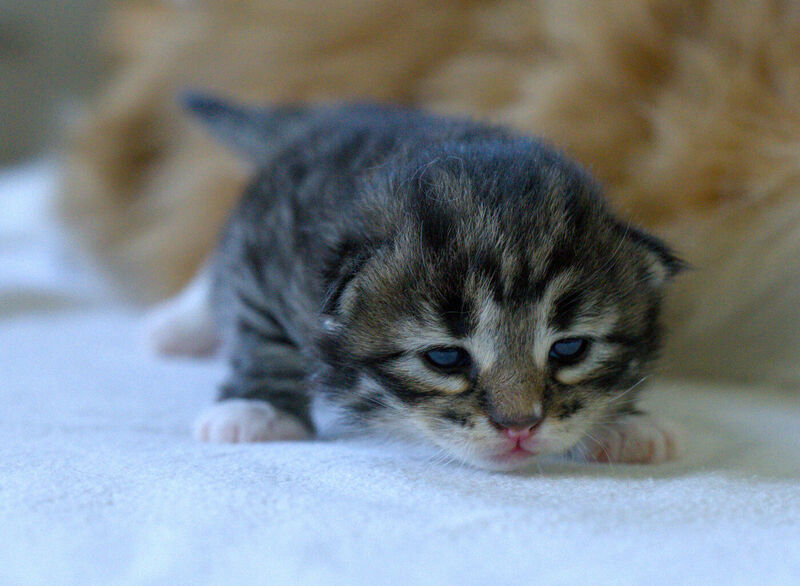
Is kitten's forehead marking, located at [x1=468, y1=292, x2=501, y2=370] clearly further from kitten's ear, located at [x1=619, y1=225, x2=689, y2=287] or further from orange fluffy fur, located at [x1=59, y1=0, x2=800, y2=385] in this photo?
orange fluffy fur, located at [x1=59, y1=0, x2=800, y2=385]

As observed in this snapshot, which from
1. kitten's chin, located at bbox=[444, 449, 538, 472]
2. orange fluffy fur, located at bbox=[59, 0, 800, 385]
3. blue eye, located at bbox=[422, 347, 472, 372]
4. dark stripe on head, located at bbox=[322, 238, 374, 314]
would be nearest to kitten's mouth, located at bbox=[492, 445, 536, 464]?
kitten's chin, located at bbox=[444, 449, 538, 472]

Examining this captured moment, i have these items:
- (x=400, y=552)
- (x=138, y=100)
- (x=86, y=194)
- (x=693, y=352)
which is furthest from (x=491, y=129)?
(x=86, y=194)

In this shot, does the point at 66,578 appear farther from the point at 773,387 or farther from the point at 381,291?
the point at 773,387

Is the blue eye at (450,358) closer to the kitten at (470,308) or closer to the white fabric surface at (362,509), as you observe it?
the kitten at (470,308)

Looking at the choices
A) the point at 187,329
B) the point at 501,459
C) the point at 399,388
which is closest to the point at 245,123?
the point at 187,329

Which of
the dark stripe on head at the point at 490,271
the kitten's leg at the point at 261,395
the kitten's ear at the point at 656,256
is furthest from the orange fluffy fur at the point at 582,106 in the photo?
the kitten's leg at the point at 261,395

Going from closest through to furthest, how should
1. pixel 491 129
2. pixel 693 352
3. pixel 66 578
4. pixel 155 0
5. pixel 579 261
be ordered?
pixel 66 578 → pixel 579 261 → pixel 491 129 → pixel 693 352 → pixel 155 0

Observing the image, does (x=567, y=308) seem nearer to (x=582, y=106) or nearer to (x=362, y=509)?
(x=362, y=509)
